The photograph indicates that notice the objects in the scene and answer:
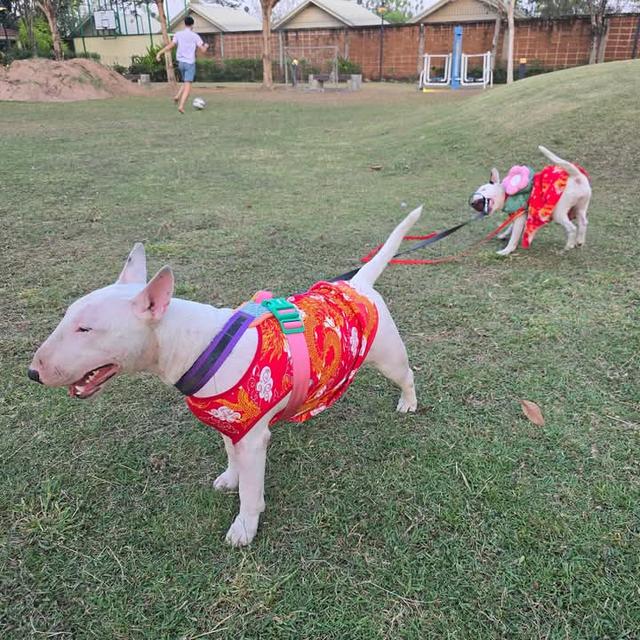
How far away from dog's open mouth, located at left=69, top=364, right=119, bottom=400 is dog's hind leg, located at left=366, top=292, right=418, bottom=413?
41.8 inches

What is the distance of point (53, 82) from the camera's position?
62.0 ft

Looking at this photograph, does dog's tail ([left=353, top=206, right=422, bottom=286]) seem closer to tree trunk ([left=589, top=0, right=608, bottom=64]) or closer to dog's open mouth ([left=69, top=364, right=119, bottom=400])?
dog's open mouth ([left=69, top=364, right=119, bottom=400])

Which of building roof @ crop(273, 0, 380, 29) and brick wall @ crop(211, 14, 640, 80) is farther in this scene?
building roof @ crop(273, 0, 380, 29)

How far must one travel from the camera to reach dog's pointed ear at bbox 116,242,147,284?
1.83 meters

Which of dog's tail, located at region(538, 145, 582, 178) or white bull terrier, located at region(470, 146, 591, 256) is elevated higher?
dog's tail, located at region(538, 145, 582, 178)

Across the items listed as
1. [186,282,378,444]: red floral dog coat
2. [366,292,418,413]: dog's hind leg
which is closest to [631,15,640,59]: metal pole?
[366,292,418,413]: dog's hind leg

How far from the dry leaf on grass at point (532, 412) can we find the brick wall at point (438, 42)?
1070 inches

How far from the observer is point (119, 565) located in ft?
6.07

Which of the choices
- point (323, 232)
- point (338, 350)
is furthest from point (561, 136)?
point (338, 350)

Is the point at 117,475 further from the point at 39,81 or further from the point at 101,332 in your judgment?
the point at 39,81

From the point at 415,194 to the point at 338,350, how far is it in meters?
5.18

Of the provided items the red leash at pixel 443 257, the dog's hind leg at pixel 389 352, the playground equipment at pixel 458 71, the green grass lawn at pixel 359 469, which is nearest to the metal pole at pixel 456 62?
the playground equipment at pixel 458 71

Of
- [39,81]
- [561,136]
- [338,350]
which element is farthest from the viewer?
[39,81]

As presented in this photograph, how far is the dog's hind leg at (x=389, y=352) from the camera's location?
7.38ft
